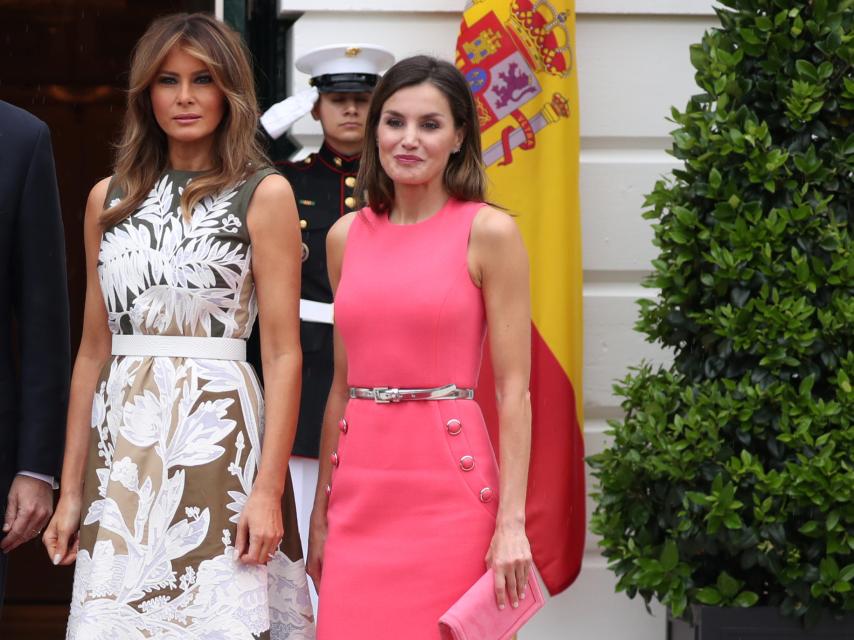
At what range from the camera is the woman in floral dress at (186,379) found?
282 centimetres

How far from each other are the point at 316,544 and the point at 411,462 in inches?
12.8

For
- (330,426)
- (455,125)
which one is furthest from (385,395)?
(455,125)

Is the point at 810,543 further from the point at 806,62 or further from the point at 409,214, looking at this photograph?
the point at 409,214

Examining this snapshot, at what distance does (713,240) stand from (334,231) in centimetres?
132

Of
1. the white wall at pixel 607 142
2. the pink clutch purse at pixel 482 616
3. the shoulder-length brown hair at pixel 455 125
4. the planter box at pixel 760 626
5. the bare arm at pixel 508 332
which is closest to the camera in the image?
the pink clutch purse at pixel 482 616

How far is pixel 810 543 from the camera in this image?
3916mm

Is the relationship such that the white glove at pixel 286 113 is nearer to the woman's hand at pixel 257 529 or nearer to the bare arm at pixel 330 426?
the bare arm at pixel 330 426

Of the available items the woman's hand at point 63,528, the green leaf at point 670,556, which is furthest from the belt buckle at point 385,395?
the green leaf at point 670,556

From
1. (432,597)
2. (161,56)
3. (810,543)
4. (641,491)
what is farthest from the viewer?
(641,491)

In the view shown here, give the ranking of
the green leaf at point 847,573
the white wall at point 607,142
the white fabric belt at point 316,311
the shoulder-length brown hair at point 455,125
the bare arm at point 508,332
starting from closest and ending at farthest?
the bare arm at point 508,332
the shoulder-length brown hair at point 455,125
the green leaf at point 847,573
the white fabric belt at point 316,311
the white wall at point 607,142

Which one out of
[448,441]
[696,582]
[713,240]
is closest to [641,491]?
[696,582]

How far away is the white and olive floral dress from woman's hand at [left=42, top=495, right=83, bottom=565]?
0.17ft

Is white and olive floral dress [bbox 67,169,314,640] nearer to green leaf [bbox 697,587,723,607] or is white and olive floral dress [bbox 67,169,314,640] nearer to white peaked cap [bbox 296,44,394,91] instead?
green leaf [bbox 697,587,723,607]

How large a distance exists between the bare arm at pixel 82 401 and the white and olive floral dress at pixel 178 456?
0.15 ft
